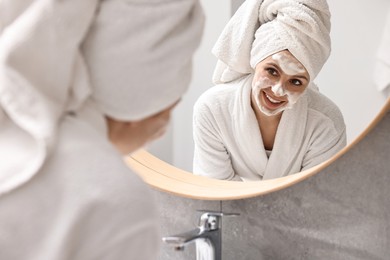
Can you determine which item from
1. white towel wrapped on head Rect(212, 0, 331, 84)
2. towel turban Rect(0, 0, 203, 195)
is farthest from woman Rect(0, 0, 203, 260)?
white towel wrapped on head Rect(212, 0, 331, 84)

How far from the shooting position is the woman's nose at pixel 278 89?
86 centimetres

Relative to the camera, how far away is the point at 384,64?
775mm

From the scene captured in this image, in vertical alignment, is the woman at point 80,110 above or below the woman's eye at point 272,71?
above

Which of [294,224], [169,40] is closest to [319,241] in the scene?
[294,224]

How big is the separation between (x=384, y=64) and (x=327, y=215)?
0.22 m

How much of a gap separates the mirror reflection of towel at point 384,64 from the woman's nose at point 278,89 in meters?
0.14

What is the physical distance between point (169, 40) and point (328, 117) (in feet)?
1.29

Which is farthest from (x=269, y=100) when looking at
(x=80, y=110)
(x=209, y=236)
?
(x=80, y=110)

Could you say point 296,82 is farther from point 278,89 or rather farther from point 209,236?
point 209,236

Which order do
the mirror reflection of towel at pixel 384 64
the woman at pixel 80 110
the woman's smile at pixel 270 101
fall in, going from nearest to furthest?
1. the woman at pixel 80 110
2. the mirror reflection of towel at pixel 384 64
3. the woman's smile at pixel 270 101

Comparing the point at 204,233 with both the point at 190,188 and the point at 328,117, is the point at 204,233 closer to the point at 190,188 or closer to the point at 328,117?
the point at 190,188

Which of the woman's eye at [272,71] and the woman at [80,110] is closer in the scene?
the woman at [80,110]

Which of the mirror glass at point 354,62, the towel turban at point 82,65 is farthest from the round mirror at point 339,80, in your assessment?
the towel turban at point 82,65

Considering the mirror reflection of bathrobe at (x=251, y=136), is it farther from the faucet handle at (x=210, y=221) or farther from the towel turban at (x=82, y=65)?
the towel turban at (x=82, y=65)
